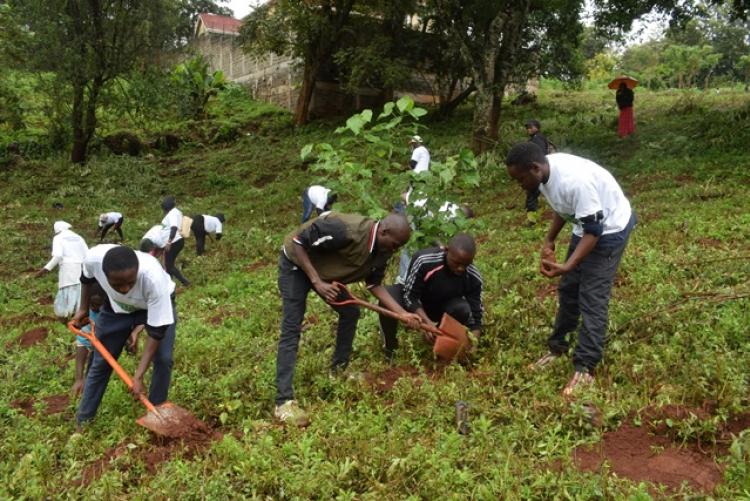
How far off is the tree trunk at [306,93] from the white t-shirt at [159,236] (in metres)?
12.5

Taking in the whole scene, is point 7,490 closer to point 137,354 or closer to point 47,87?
point 137,354

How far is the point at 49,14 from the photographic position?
1587cm

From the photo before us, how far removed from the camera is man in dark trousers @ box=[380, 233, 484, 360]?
4922 mm

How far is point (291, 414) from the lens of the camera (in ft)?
13.4

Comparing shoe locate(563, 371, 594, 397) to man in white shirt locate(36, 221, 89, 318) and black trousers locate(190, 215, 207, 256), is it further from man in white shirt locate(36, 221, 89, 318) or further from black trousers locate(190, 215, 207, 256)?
black trousers locate(190, 215, 207, 256)

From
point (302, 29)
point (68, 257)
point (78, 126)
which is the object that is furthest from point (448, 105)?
point (68, 257)

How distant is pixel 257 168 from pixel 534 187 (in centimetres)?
1443

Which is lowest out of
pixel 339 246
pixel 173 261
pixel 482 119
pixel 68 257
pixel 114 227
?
pixel 114 227

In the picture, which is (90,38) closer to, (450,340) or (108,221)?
(108,221)

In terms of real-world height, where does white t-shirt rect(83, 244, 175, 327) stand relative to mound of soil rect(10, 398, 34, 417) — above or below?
above

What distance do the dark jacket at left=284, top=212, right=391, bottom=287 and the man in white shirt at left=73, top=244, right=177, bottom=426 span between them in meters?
0.88

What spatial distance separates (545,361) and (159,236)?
5974 millimetres

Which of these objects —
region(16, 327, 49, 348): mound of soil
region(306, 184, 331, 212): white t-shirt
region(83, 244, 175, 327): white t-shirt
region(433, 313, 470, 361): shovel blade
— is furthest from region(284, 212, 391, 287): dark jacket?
region(306, 184, 331, 212): white t-shirt

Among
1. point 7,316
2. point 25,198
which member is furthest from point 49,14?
point 7,316
